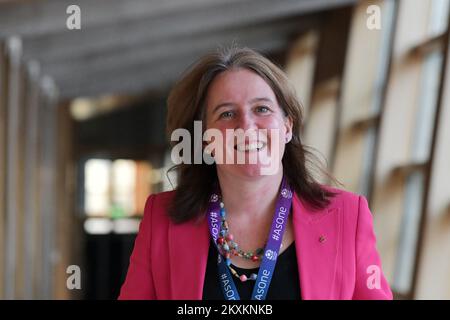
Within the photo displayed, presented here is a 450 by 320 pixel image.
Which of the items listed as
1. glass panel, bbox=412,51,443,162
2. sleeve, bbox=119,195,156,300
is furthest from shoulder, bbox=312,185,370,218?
glass panel, bbox=412,51,443,162

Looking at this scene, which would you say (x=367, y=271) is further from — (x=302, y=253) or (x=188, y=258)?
(x=188, y=258)

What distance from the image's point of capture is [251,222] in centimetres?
170

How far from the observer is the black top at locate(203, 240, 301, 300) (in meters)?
1.56

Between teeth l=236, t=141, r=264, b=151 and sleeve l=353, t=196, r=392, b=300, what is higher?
teeth l=236, t=141, r=264, b=151

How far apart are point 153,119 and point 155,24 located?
9.54 metres

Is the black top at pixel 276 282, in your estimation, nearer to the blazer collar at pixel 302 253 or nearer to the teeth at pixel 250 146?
the blazer collar at pixel 302 253

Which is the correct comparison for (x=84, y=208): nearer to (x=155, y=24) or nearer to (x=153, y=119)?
(x=153, y=119)

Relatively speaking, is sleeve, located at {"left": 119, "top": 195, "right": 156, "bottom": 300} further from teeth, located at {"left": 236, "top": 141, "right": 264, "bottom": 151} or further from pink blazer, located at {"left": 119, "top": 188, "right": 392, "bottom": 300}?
teeth, located at {"left": 236, "top": 141, "right": 264, "bottom": 151}

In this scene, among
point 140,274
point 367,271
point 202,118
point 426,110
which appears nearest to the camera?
point 367,271

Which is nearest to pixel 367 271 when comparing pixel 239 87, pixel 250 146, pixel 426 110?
pixel 250 146

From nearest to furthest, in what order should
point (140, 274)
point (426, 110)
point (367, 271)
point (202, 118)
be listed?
point (367, 271), point (140, 274), point (202, 118), point (426, 110)

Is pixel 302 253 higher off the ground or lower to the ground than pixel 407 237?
higher

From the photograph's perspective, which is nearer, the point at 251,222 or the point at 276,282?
the point at 276,282

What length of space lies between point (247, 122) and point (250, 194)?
0.20m
